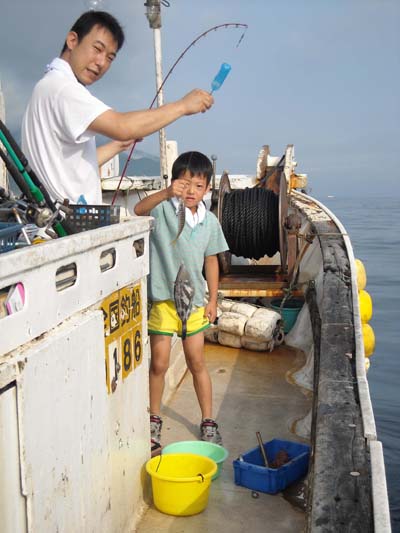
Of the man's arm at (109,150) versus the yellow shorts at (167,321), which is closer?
the man's arm at (109,150)

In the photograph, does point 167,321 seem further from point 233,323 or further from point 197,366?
point 233,323

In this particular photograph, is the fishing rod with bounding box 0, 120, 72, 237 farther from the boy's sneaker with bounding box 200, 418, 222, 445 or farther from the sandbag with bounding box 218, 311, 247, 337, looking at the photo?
the sandbag with bounding box 218, 311, 247, 337

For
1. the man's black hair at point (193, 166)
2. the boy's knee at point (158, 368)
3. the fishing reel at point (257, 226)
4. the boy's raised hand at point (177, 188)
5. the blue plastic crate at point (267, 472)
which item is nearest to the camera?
the blue plastic crate at point (267, 472)

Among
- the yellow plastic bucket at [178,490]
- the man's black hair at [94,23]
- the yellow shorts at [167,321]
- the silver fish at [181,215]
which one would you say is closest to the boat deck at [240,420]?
the yellow plastic bucket at [178,490]

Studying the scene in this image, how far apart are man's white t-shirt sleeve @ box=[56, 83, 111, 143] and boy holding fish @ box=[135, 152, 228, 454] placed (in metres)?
1.01

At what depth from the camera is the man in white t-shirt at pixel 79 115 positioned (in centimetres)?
298

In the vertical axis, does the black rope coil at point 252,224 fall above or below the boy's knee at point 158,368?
above

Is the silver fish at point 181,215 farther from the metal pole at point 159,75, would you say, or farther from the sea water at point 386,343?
the metal pole at point 159,75

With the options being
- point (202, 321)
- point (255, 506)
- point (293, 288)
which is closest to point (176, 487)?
point (255, 506)

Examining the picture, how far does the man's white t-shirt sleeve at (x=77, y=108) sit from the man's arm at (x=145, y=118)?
3 centimetres

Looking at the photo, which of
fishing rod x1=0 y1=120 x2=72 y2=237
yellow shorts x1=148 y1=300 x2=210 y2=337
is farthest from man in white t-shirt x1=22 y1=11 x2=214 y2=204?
yellow shorts x1=148 y1=300 x2=210 y2=337

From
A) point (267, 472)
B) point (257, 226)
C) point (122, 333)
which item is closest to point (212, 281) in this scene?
point (267, 472)

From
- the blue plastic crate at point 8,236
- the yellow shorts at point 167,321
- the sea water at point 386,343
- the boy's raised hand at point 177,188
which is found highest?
the boy's raised hand at point 177,188

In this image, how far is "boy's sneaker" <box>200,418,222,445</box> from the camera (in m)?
4.29
